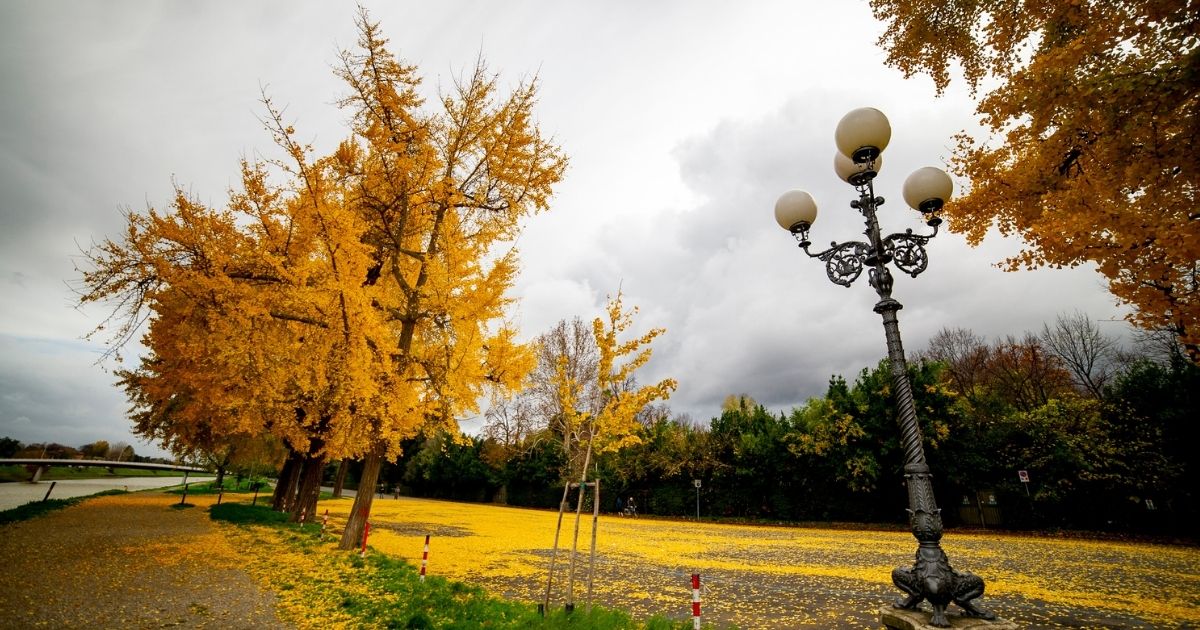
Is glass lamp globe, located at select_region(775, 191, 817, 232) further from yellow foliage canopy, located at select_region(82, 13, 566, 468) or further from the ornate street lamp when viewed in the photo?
yellow foliage canopy, located at select_region(82, 13, 566, 468)

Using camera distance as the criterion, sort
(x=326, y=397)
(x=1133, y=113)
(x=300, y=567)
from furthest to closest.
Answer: (x=326, y=397) < (x=300, y=567) < (x=1133, y=113)

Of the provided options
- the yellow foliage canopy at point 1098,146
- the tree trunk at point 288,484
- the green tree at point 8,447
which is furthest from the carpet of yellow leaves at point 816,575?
the green tree at point 8,447

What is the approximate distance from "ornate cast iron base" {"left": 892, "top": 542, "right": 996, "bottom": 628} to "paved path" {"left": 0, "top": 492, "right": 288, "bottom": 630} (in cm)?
701

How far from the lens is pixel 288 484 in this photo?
2069cm

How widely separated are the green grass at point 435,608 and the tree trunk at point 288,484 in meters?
13.4

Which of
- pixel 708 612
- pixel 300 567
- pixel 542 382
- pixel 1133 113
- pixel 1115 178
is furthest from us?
pixel 542 382

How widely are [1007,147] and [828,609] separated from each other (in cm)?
746

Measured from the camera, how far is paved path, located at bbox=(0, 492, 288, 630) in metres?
5.62

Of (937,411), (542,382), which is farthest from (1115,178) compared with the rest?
(542,382)

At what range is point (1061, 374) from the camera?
3331 centimetres

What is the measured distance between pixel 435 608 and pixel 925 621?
5797 mm

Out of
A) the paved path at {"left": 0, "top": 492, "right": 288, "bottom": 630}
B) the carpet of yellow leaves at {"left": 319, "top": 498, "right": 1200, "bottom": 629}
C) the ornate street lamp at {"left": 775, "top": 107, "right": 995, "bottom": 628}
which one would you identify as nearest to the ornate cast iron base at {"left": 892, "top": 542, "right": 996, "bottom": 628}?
the ornate street lamp at {"left": 775, "top": 107, "right": 995, "bottom": 628}

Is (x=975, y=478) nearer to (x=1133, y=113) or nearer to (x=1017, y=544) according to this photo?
(x=1017, y=544)

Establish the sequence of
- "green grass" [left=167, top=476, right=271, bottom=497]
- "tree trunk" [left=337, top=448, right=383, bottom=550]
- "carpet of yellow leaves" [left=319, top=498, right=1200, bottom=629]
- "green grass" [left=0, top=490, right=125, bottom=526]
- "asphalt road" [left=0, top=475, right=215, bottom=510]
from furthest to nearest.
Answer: "green grass" [left=167, top=476, right=271, bottom=497] → "asphalt road" [left=0, top=475, right=215, bottom=510] → "green grass" [left=0, top=490, right=125, bottom=526] → "tree trunk" [left=337, top=448, right=383, bottom=550] → "carpet of yellow leaves" [left=319, top=498, right=1200, bottom=629]
